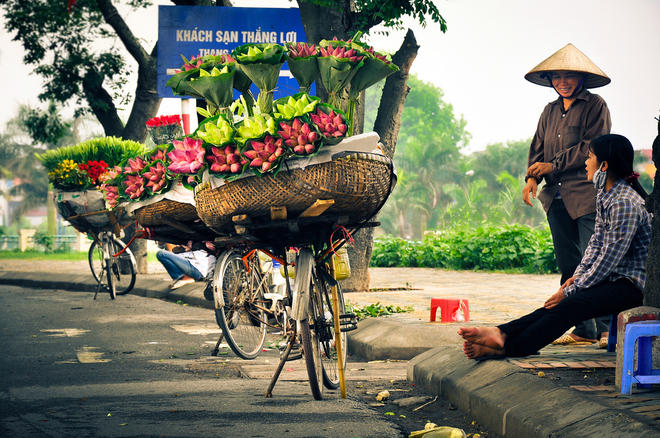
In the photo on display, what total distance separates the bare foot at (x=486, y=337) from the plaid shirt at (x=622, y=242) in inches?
19.4

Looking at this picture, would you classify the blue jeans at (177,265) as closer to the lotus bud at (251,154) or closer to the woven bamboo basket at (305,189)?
the woven bamboo basket at (305,189)

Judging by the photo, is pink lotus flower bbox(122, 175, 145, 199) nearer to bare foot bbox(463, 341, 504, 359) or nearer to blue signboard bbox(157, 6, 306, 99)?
bare foot bbox(463, 341, 504, 359)

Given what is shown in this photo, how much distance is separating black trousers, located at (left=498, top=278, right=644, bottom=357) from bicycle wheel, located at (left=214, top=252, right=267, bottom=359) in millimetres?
2251

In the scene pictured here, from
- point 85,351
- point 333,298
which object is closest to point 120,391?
point 333,298

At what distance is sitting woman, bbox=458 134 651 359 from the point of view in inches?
152

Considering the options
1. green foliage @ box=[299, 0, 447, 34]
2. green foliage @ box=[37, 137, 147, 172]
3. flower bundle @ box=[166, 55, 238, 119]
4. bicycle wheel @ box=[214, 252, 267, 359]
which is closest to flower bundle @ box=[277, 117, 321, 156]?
flower bundle @ box=[166, 55, 238, 119]

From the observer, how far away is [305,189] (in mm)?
3865

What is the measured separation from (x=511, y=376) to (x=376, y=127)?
23.3 feet

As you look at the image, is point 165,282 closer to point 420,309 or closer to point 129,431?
point 420,309

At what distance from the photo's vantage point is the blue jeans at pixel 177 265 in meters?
10.8

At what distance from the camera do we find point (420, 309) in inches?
312

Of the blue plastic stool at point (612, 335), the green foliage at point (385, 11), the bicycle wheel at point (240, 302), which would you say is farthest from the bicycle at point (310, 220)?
the green foliage at point (385, 11)

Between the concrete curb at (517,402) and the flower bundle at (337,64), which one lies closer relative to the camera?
the concrete curb at (517,402)

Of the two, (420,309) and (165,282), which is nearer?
(420,309)
